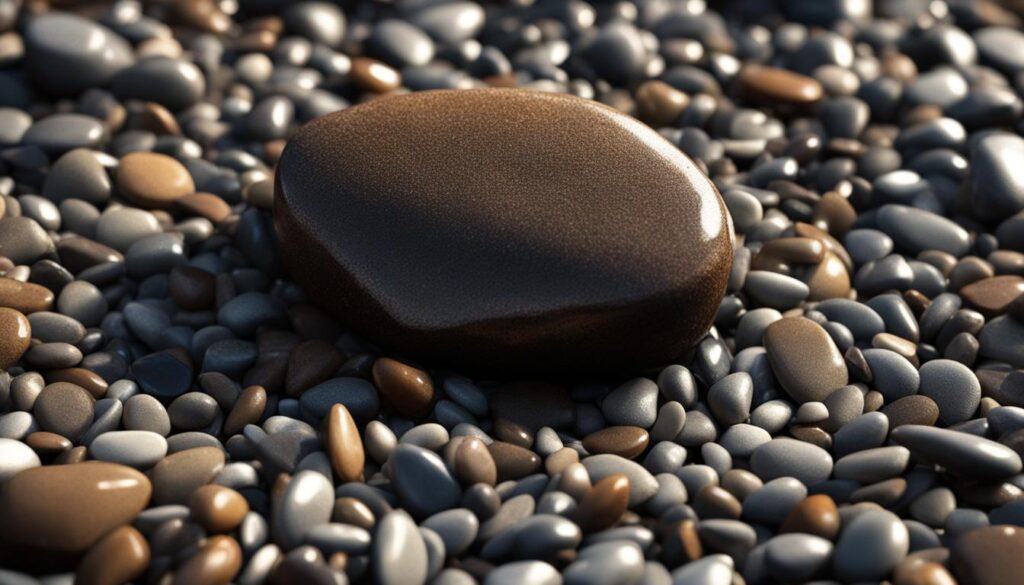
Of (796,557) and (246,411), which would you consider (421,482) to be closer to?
(246,411)

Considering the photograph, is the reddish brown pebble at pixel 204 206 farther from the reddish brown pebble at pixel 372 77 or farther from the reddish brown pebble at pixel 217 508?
the reddish brown pebble at pixel 217 508

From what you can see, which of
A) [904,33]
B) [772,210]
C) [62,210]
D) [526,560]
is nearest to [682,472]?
[526,560]

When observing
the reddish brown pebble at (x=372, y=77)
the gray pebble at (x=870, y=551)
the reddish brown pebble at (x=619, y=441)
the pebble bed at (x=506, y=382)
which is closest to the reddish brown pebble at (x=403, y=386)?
the pebble bed at (x=506, y=382)

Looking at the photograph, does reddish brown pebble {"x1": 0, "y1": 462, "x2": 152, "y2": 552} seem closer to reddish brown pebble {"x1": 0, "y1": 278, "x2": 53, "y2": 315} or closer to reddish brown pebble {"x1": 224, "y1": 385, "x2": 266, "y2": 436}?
reddish brown pebble {"x1": 224, "y1": 385, "x2": 266, "y2": 436}

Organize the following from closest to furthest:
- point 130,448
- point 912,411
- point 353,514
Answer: point 353,514, point 130,448, point 912,411

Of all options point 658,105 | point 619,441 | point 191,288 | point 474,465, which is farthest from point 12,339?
point 658,105
